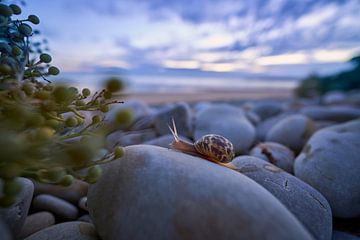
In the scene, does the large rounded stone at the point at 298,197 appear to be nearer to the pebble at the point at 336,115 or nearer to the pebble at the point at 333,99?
the pebble at the point at 336,115

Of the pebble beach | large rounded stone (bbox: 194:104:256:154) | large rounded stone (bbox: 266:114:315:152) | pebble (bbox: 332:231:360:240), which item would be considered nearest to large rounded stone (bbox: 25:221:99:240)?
the pebble beach

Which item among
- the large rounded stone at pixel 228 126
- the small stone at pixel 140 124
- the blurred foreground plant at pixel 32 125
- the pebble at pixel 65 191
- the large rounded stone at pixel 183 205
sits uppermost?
the blurred foreground plant at pixel 32 125

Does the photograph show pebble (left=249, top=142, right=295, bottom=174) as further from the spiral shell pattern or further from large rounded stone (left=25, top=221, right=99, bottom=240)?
large rounded stone (left=25, top=221, right=99, bottom=240)

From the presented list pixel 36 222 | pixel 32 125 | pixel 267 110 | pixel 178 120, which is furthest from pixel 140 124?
pixel 267 110

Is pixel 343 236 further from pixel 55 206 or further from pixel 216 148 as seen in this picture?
pixel 55 206

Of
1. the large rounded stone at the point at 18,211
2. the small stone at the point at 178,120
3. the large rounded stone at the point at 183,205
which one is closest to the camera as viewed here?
the large rounded stone at the point at 183,205

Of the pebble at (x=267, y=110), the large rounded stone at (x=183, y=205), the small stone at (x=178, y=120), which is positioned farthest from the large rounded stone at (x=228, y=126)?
the pebble at (x=267, y=110)

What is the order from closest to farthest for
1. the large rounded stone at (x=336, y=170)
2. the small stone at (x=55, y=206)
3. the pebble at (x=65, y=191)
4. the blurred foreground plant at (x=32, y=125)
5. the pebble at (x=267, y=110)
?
the blurred foreground plant at (x=32, y=125) < the large rounded stone at (x=336, y=170) < the small stone at (x=55, y=206) < the pebble at (x=65, y=191) < the pebble at (x=267, y=110)
